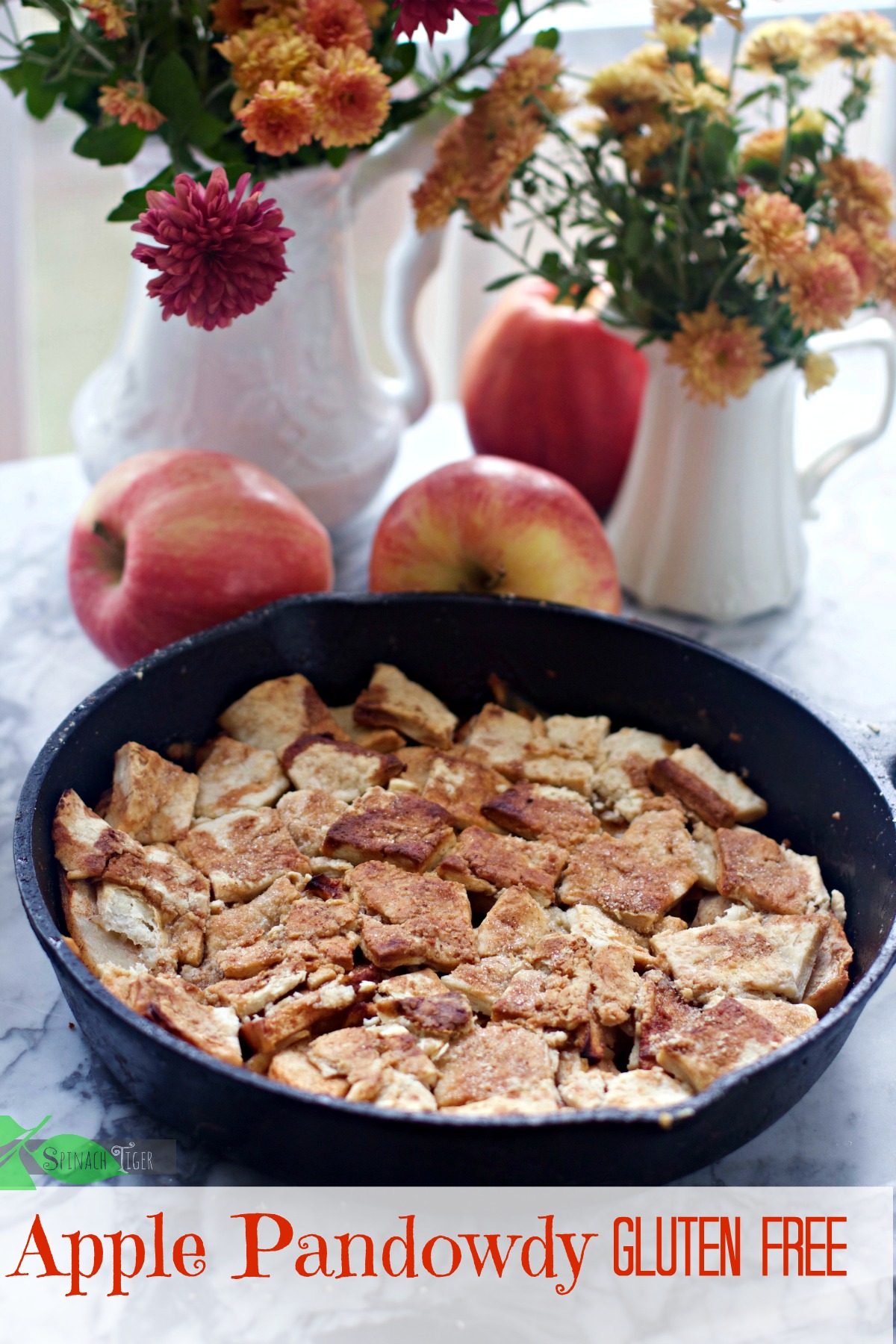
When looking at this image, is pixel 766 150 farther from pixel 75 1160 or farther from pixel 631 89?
pixel 75 1160

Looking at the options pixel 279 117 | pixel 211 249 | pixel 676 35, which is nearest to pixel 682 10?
pixel 676 35

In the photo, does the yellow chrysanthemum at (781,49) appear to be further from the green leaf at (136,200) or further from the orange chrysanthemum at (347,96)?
the green leaf at (136,200)

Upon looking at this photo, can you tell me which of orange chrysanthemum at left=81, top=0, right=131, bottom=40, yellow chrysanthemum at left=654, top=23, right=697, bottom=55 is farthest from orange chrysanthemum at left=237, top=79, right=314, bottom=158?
yellow chrysanthemum at left=654, top=23, right=697, bottom=55

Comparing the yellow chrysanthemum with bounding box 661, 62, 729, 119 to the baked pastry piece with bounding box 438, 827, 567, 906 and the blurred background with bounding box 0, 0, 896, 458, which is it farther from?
the baked pastry piece with bounding box 438, 827, 567, 906

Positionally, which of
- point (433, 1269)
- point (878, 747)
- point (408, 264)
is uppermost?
point (408, 264)

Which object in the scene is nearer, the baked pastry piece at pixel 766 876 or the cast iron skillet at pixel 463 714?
the cast iron skillet at pixel 463 714

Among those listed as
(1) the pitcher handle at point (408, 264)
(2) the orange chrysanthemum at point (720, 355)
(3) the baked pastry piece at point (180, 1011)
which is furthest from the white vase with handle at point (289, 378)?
(3) the baked pastry piece at point (180, 1011)

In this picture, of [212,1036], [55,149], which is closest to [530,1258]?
[212,1036]
